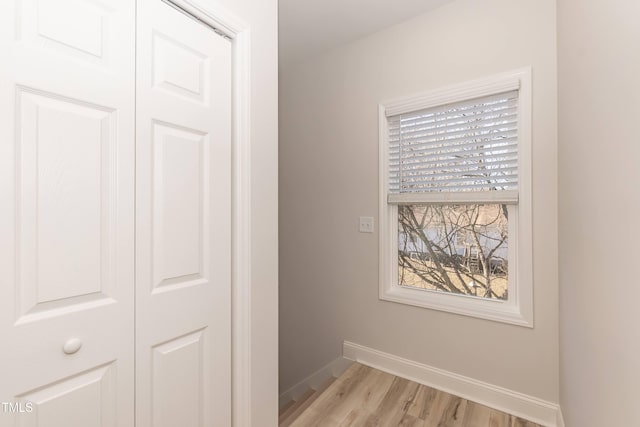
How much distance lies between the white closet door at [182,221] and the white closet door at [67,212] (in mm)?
47

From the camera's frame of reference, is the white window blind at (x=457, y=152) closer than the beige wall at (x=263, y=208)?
No

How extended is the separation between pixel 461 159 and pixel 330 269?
1317 mm

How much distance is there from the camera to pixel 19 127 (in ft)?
2.43

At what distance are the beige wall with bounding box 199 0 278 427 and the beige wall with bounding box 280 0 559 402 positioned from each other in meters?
1.08

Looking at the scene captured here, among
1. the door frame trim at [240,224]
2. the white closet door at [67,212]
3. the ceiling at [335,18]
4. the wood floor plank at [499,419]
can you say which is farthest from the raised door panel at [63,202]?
the wood floor plank at [499,419]

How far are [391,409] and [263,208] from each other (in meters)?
1.44

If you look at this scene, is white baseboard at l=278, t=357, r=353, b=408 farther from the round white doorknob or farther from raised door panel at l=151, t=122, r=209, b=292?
the round white doorknob

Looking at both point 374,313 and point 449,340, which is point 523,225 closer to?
point 449,340

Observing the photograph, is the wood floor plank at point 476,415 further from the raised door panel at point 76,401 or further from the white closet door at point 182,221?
the raised door panel at point 76,401

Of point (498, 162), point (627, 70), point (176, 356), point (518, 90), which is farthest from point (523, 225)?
point (176, 356)

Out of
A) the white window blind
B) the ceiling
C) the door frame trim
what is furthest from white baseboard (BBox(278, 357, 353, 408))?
the ceiling

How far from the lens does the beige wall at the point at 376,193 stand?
169 centimetres

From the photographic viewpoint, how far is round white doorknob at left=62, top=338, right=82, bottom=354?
81cm

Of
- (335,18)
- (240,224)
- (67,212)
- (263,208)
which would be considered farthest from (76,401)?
(335,18)
